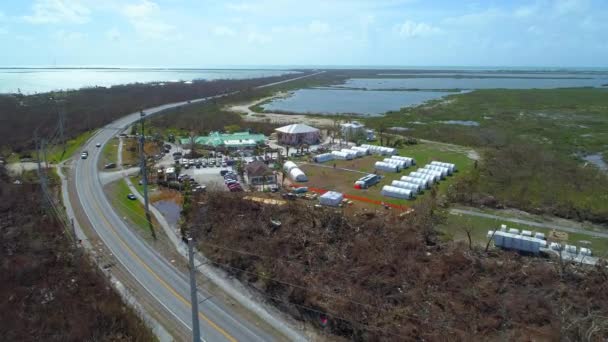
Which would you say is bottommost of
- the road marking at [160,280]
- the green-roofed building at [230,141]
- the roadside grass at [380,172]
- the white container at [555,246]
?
the road marking at [160,280]

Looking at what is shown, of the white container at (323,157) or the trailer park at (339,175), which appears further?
the white container at (323,157)

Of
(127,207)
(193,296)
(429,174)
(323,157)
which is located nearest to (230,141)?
(323,157)

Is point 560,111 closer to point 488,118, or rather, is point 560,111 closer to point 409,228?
point 488,118

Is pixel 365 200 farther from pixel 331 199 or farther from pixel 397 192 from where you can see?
pixel 331 199

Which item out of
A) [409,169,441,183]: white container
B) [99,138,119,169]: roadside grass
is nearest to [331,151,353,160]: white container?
[409,169,441,183]: white container

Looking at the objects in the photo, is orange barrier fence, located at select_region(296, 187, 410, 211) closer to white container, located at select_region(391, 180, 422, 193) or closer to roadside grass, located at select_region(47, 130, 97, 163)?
white container, located at select_region(391, 180, 422, 193)

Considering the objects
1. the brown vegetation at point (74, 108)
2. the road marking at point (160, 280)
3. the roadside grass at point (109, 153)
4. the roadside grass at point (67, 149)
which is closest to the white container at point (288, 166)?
the road marking at point (160, 280)

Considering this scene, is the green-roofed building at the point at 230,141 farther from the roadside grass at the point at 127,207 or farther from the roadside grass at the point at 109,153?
the roadside grass at the point at 127,207
